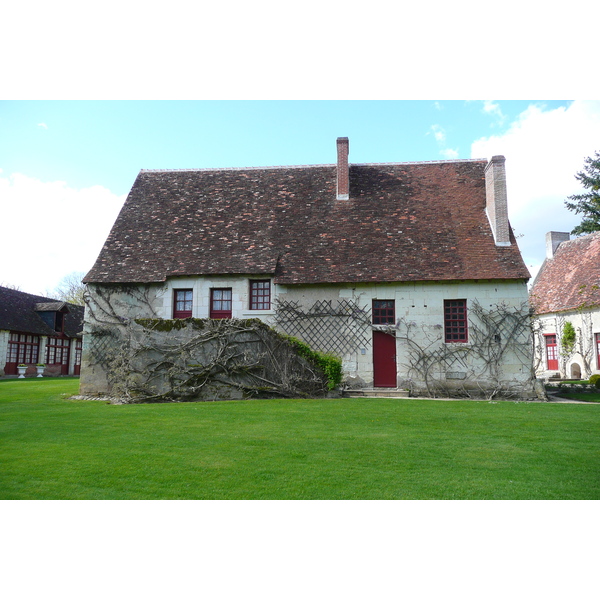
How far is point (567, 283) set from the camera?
24.1 meters

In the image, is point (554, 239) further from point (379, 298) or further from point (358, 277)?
point (358, 277)

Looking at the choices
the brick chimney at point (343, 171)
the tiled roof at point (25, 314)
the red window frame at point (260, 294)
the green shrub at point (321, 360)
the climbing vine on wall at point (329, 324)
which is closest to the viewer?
the green shrub at point (321, 360)

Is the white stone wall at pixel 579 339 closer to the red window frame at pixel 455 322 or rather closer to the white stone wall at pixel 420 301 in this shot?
the white stone wall at pixel 420 301

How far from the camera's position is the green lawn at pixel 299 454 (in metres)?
5.13

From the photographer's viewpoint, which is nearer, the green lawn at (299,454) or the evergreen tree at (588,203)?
the green lawn at (299,454)

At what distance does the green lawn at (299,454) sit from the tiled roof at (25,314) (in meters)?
18.8

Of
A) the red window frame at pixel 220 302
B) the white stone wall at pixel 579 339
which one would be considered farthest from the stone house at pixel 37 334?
the white stone wall at pixel 579 339

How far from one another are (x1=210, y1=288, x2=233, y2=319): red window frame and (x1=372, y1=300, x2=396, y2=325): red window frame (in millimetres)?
4652

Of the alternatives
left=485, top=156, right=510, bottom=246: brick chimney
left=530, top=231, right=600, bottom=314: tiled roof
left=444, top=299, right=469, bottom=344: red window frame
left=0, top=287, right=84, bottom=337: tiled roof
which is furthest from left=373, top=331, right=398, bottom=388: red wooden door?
left=0, top=287, right=84, bottom=337: tiled roof

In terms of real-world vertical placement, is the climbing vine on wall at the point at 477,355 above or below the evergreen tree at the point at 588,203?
below

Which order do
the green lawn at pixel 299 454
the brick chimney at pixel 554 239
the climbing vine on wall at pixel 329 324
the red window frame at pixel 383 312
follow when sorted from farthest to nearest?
the brick chimney at pixel 554 239
the red window frame at pixel 383 312
the climbing vine on wall at pixel 329 324
the green lawn at pixel 299 454

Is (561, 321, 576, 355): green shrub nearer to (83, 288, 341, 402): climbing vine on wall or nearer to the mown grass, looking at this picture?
the mown grass

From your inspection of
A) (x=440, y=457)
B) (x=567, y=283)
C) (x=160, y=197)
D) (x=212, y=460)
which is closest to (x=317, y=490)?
(x=212, y=460)

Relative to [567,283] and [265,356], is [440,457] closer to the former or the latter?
[265,356]
